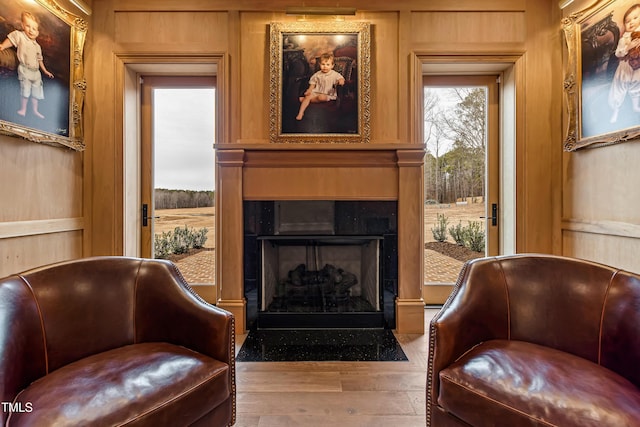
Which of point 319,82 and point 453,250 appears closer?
point 319,82

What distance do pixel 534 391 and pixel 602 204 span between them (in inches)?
79.2

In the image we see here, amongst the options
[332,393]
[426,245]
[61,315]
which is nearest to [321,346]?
[332,393]

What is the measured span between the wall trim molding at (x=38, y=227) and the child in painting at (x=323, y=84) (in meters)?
2.08

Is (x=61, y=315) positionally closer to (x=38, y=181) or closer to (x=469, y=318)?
(x=38, y=181)

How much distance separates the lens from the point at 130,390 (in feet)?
3.66

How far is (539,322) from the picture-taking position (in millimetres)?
1529

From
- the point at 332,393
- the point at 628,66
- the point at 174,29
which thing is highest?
the point at 174,29

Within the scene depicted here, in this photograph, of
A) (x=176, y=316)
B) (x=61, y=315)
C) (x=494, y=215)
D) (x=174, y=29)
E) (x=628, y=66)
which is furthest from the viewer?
(x=494, y=215)

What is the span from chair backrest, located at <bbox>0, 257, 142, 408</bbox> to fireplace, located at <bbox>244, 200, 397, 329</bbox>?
1.28 meters

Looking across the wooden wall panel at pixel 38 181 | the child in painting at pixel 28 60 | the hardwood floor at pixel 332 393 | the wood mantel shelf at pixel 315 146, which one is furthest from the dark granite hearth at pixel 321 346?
the child in painting at pixel 28 60

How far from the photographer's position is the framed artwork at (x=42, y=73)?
210cm

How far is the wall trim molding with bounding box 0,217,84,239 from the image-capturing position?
2096mm

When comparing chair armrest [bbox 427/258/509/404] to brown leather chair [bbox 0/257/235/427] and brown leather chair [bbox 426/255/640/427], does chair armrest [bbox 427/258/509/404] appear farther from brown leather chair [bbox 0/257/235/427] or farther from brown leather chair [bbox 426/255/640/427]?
brown leather chair [bbox 0/257/235/427]

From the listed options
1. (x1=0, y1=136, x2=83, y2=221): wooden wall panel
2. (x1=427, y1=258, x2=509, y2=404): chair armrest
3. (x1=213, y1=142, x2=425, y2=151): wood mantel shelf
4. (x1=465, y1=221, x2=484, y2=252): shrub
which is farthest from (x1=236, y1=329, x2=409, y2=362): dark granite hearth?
(x1=0, y1=136, x2=83, y2=221): wooden wall panel
